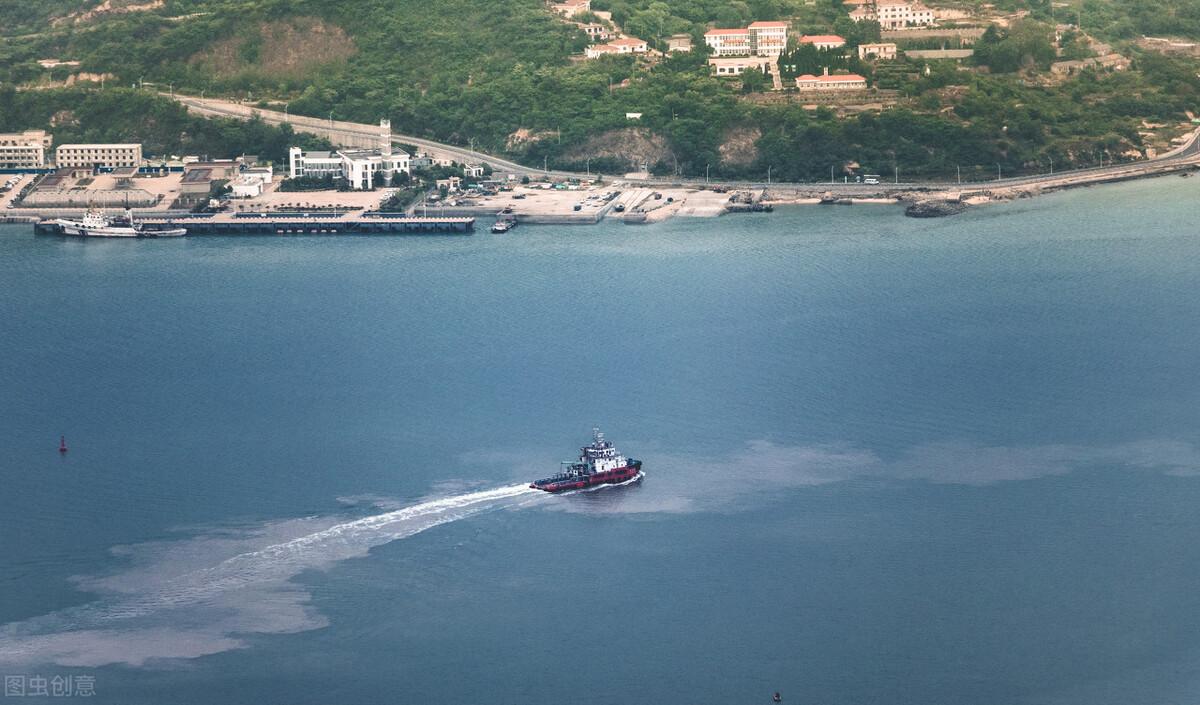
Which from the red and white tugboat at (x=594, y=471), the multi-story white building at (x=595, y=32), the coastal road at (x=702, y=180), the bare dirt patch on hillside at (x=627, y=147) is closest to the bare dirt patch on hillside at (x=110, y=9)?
the coastal road at (x=702, y=180)

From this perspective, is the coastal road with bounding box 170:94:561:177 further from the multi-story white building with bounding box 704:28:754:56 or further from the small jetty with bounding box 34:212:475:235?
the multi-story white building with bounding box 704:28:754:56

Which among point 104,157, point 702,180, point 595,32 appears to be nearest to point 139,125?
point 104,157

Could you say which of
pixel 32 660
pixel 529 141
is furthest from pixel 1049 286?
pixel 32 660

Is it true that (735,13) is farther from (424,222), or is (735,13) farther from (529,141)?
(424,222)

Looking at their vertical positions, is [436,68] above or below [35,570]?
above

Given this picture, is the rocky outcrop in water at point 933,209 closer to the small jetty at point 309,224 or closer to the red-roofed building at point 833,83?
the red-roofed building at point 833,83

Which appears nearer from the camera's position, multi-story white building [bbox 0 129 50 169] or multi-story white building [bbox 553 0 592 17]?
multi-story white building [bbox 0 129 50 169]

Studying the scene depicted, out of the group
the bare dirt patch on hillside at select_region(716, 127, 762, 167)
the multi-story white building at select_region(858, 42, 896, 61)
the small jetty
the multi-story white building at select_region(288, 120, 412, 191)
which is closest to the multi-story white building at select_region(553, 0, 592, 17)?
the multi-story white building at select_region(858, 42, 896, 61)
